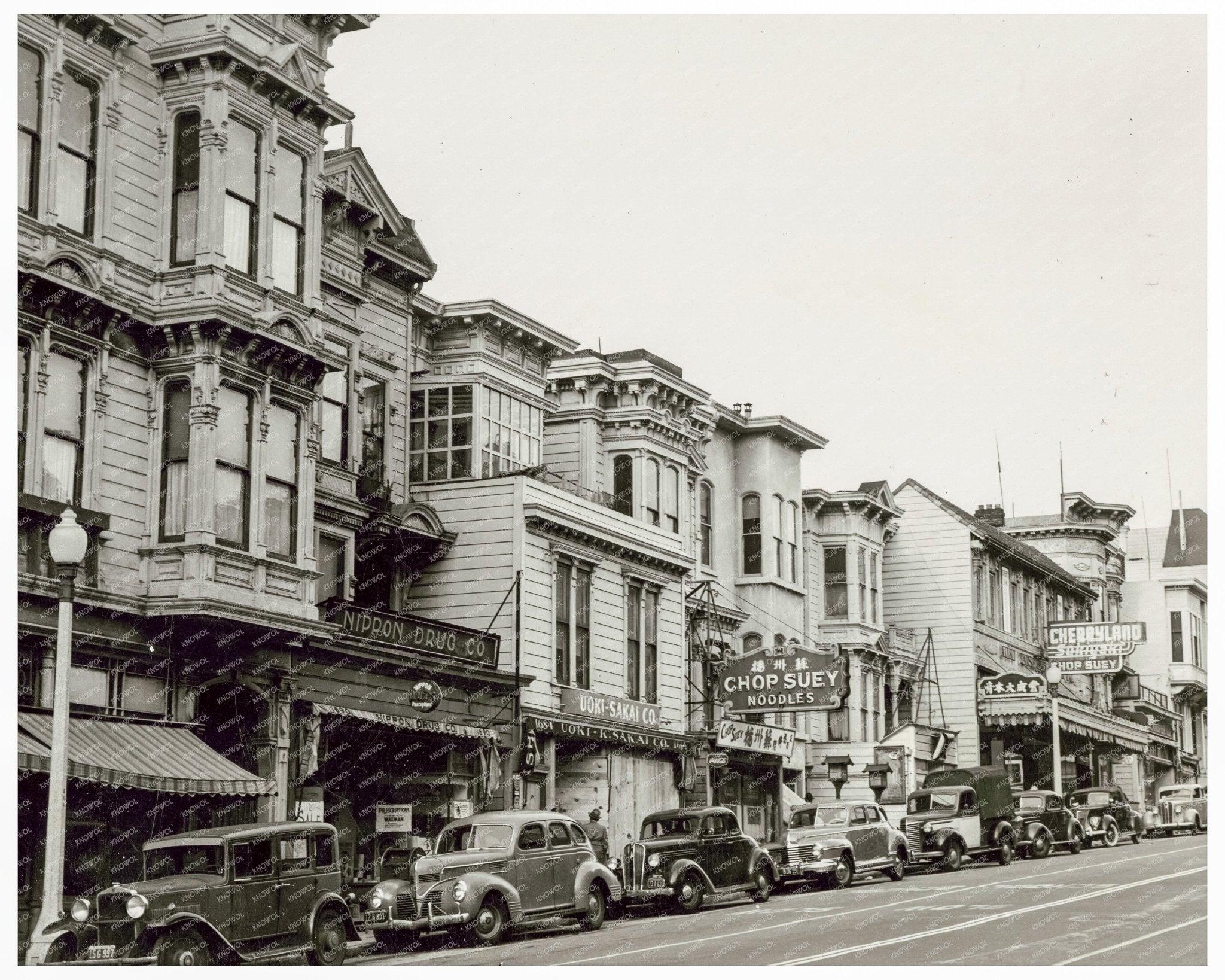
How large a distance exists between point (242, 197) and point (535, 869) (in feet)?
36.2

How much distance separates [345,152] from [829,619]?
25.9 m

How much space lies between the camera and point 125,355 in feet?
82.2

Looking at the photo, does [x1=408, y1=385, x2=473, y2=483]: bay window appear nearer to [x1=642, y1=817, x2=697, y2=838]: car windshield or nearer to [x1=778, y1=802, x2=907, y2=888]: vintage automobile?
[x1=642, y1=817, x2=697, y2=838]: car windshield

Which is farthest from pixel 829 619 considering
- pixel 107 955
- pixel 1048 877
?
pixel 107 955

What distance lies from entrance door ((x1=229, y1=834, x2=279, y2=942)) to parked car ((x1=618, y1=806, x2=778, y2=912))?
29.0 ft

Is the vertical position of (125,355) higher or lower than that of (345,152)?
lower

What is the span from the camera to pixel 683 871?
94.0 ft

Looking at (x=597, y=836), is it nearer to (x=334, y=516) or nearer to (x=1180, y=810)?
(x=334, y=516)

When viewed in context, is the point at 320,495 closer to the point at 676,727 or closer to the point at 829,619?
the point at 676,727

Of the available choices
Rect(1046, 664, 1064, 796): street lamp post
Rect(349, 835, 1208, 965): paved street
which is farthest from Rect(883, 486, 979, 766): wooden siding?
Rect(349, 835, 1208, 965): paved street

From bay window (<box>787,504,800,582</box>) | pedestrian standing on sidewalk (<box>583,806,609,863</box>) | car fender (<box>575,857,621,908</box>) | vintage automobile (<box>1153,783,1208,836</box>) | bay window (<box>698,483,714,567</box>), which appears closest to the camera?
car fender (<box>575,857,621,908</box>)

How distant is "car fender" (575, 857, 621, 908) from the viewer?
25391 millimetres

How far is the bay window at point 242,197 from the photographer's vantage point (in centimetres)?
2630

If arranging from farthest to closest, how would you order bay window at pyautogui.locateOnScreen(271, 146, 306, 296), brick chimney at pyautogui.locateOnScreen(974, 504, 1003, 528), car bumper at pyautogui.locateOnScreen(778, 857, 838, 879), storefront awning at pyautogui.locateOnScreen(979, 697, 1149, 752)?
brick chimney at pyautogui.locateOnScreen(974, 504, 1003, 528), storefront awning at pyautogui.locateOnScreen(979, 697, 1149, 752), car bumper at pyautogui.locateOnScreen(778, 857, 838, 879), bay window at pyautogui.locateOnScreen(271, 146, 306, 296)
